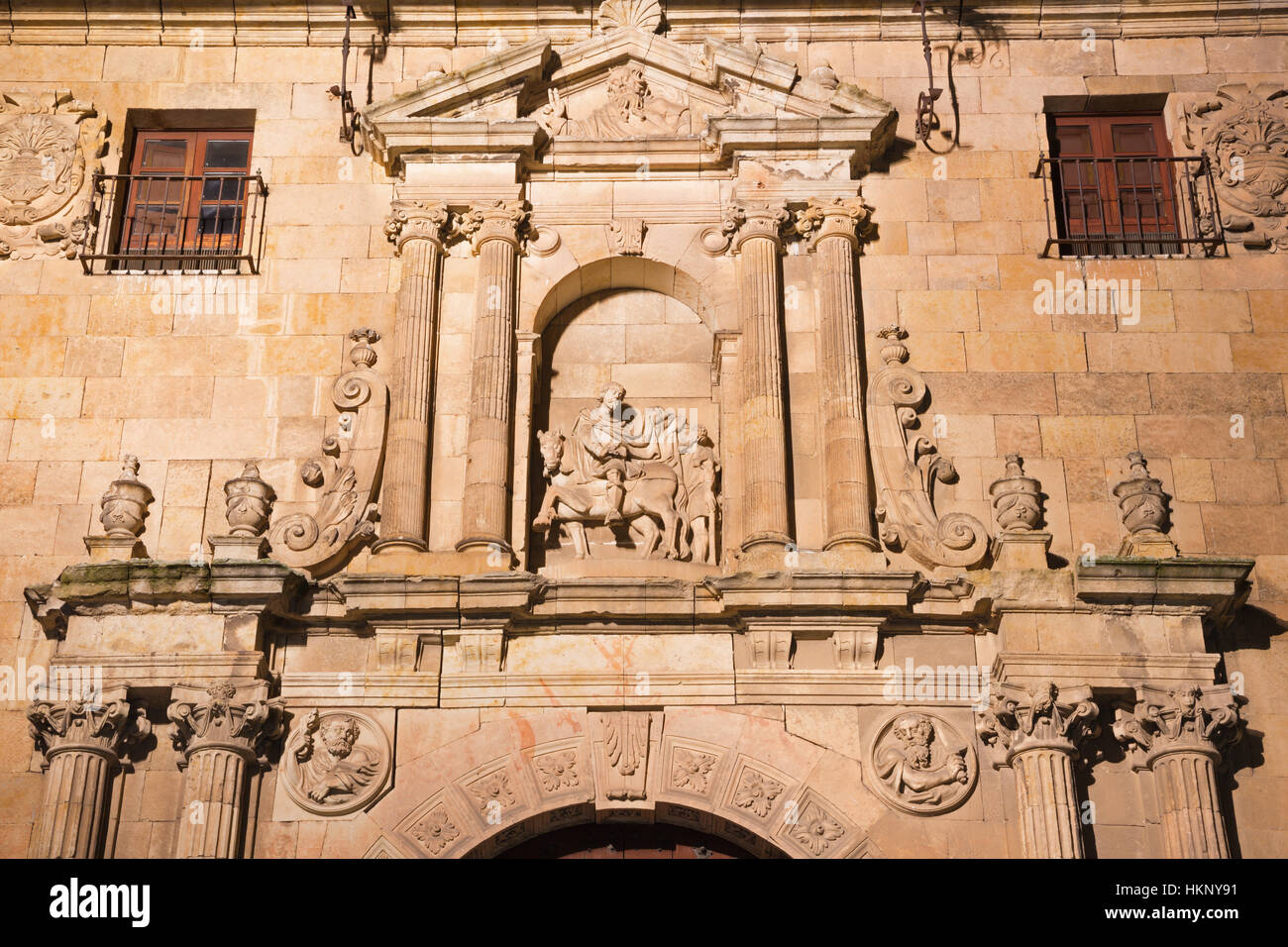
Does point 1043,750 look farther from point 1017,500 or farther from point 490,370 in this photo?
point 490,370

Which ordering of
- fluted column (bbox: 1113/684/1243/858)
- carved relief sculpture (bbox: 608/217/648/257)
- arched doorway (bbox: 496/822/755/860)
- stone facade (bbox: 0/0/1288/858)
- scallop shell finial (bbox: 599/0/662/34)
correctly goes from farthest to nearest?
scallop shell finial (bbox: 599/0/662/34)
carved relief sculpture (bbox: 608/217/648/257)
arched doorway (bbox: 496/822/755/860)
stone facade (bbox: 0/0/1288/858)
fluted column (bbox: 1113/684/1243/858)

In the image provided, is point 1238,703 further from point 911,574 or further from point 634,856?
point 634,856

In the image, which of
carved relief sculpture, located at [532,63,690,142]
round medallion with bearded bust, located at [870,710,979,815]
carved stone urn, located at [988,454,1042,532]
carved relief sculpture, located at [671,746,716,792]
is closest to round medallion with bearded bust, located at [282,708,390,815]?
carved relief sculpture, located at [671,746,716,792]

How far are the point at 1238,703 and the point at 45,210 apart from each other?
34.3 ft

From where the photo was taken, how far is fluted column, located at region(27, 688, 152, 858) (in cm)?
1321

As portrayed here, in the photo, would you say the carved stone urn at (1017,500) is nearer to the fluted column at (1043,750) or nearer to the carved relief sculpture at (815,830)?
the fluted column at (1043,750)

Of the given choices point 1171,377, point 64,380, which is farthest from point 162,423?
point 1171,377

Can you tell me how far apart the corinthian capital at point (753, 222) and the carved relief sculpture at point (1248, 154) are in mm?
3755

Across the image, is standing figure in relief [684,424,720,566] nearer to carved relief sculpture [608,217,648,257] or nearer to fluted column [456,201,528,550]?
fluted column [456,201,528,550]

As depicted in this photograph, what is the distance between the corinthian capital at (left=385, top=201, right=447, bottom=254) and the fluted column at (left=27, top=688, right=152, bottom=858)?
174 inches

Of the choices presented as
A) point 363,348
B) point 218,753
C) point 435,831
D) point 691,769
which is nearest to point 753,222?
point 363,348

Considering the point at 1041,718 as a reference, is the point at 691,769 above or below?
below

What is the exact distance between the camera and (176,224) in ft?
53.9

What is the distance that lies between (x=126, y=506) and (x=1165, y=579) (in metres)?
7.74
